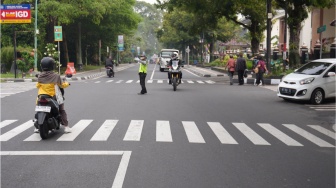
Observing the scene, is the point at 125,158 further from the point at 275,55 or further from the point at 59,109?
the point at 275,55

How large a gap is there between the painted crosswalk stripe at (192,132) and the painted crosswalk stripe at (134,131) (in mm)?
1053

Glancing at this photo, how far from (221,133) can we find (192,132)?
64cm

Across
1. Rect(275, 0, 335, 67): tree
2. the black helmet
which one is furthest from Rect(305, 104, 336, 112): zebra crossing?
Rect(275, 0, 335, 67): tree

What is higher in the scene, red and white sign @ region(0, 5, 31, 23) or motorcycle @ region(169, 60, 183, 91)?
red and white sign @ region(0, 5, 31, 23)

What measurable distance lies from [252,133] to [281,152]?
1781 millimetres

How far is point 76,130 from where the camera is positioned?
9188mm

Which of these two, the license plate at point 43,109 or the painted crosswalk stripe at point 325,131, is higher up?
the license plate at point 43,109

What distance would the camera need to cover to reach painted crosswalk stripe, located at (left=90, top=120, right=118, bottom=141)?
27.1 ft

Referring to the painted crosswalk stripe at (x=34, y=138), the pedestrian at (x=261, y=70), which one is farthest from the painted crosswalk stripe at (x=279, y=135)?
the pedestrian at (x=261, y=70)

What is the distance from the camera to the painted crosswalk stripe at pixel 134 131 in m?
8.27

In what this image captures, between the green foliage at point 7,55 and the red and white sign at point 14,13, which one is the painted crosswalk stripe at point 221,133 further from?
the green foliage at point 7,55

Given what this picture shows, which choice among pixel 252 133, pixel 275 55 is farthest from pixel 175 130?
pixel 275 55

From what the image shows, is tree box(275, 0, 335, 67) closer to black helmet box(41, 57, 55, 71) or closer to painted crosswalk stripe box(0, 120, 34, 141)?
painted crosswalk stripe box(0, 120, 34, 141)

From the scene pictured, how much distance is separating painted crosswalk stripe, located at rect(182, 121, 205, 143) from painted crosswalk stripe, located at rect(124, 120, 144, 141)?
105 cm
